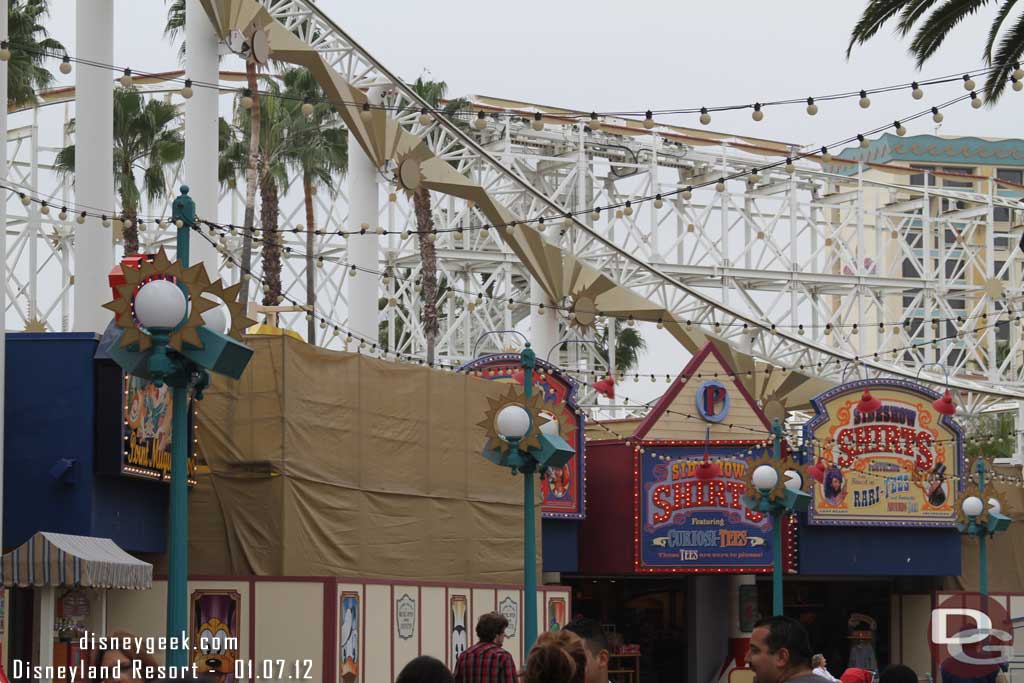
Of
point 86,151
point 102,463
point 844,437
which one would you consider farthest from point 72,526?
point 844,437

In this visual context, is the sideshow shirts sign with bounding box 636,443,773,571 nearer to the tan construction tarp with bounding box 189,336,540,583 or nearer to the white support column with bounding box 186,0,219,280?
the tan construction tarp with bounding box 189,336,540,583

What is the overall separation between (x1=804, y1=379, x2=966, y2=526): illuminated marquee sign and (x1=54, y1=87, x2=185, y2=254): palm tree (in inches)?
585

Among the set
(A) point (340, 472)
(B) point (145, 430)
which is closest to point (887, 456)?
(A) point (340, 472)

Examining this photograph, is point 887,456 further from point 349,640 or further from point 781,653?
point 781,653

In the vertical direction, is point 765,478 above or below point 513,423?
below

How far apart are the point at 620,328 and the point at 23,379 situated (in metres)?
41.0

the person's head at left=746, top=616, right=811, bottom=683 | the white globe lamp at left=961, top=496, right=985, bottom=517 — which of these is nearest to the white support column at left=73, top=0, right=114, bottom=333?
the white globe lamp at left=961, top=496, right=985, bottom=517

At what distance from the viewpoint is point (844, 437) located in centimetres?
3150

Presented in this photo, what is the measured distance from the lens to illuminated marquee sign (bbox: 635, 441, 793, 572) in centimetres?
2998

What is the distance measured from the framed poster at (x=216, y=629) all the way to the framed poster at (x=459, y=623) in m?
3.55

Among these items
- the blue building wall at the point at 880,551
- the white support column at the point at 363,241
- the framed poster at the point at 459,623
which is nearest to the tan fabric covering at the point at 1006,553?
the blue building wall at the point at 880,551

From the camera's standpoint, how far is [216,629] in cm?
1880

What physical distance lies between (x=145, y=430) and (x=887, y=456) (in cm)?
1746

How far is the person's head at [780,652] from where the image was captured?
7.54 m
